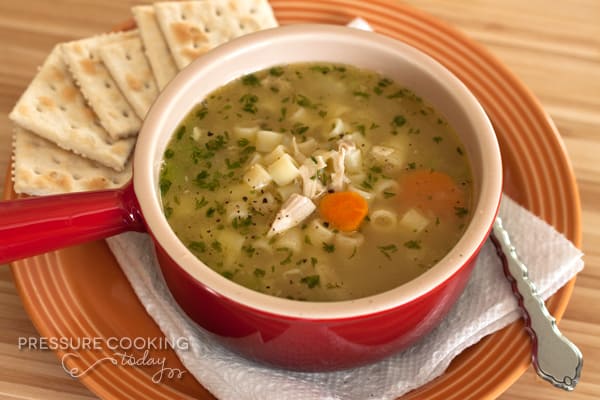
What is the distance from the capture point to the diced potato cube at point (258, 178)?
94.5 inches

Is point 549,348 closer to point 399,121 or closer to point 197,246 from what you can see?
point 399,121

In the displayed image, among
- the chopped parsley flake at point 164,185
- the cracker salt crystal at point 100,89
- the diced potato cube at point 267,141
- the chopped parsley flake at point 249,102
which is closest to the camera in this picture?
the chopped parsley flake at point 164,185

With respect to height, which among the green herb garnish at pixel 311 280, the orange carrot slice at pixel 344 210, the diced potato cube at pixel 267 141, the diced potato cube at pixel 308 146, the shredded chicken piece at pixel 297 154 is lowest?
the green herb garnish at pixel 311 280

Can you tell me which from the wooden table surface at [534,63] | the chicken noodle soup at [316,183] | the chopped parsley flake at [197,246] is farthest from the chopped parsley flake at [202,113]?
the wooden table surface at [534,63]

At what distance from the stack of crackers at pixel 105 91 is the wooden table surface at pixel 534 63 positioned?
1.22 ft

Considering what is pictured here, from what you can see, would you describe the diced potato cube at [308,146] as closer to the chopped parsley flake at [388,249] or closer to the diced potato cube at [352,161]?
the diced potato cube at [352,161]

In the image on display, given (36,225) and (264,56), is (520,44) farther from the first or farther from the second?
(36,225)

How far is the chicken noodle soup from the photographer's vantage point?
224 cm

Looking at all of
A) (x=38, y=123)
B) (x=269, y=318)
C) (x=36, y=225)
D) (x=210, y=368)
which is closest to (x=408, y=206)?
(x=269, y=318)

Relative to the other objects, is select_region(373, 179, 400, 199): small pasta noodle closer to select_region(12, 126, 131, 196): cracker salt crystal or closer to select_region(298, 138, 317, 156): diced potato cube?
select_region(298, 138, 317, 156): diced potato cube

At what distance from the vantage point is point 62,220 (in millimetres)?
2133

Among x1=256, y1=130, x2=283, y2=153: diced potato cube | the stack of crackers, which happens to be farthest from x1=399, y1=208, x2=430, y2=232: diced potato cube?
the stack of crackers

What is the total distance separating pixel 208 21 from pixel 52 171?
2.77ft

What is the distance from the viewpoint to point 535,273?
8.07 ft
